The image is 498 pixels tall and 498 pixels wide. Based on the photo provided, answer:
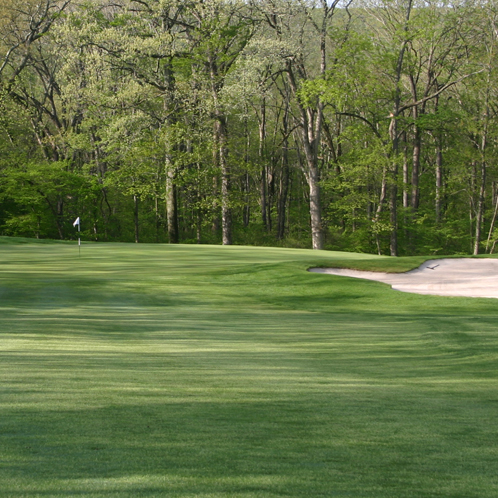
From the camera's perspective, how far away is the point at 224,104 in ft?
118

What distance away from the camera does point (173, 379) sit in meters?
5.58

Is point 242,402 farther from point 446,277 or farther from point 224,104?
point 224,104

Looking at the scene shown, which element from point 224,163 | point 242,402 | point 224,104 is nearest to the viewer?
point 242,402

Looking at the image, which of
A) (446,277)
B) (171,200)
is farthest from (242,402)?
(171,200)

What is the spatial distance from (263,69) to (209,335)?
29.0m

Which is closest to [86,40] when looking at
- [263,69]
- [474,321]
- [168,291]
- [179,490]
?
[263,69]

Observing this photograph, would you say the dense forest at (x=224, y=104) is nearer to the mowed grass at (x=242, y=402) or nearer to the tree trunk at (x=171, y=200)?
the tree trunk at (x=171, y=200)

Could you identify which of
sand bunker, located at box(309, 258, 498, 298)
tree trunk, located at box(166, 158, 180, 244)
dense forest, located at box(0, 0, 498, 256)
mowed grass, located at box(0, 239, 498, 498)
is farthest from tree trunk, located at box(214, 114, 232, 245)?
mowed grass, located at box(0, 239, 498, 498)

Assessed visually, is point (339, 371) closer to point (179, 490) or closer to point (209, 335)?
point (209, 335)

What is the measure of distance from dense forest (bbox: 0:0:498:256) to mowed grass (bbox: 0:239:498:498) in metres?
26.9

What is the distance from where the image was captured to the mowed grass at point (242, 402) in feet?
10.6

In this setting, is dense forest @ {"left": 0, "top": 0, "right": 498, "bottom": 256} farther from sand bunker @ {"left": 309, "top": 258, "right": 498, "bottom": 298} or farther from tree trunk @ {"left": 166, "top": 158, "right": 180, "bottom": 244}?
sand bunker @ {"left": 309, "top": 258, "right": 498, "bottom": 298}

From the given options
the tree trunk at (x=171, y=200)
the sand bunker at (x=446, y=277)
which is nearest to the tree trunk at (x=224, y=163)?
the tree trunk at (x=171, y=200)

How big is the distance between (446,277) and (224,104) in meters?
21.1
